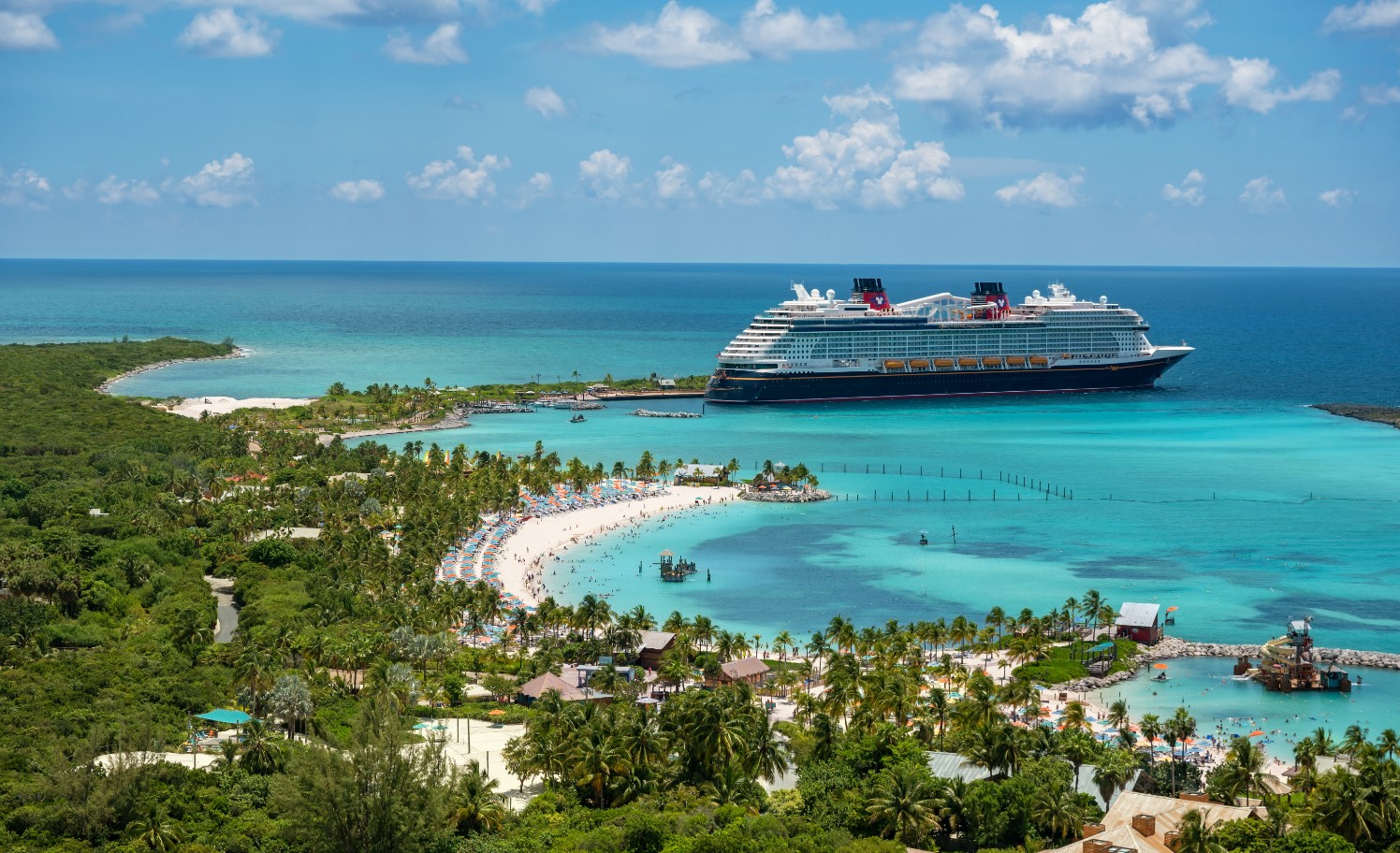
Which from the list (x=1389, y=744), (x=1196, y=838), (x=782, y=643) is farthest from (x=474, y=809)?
(x=1389, y=744)

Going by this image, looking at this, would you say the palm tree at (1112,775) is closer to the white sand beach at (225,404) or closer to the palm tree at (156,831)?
the palm tree at (156,831)

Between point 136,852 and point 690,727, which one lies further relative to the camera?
point 690,727

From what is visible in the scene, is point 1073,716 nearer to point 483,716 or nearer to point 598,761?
point 598,761

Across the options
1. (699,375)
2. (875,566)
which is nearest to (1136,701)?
(875,566)

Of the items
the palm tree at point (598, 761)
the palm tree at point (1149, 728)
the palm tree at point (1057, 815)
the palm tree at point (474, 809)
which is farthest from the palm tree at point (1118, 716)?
the palm tree at point (474, 809)

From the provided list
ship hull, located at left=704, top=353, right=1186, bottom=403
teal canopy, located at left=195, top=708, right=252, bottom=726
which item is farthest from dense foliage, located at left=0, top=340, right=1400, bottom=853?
ship hull, located at left=704, top=353, right=1186, bottom=403

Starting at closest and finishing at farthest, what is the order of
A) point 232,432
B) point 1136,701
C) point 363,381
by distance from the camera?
point 1136,701
point 232,432
point 363,381

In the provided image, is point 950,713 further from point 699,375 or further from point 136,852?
point 699,375
